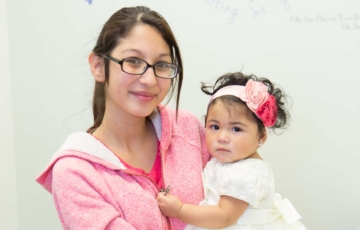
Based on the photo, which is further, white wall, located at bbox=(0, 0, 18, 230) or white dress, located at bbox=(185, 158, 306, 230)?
white wall, located at bbox=(0, 0, 18, 230)

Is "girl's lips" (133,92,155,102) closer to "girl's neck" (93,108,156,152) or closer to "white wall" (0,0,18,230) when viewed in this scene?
"girl's neck" (93,108,156,152)

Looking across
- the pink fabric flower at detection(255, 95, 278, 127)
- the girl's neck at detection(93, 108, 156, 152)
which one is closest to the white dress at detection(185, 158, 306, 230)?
the pink fabric flower at detection(255, 95, 278, 127)

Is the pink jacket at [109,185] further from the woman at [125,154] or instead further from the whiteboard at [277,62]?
the whiteboard at [277,62]

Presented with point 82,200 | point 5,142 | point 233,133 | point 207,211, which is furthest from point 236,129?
point 5,142

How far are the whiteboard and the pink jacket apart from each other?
1.67 ft

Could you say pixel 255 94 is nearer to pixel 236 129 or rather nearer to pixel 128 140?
pixel 236 129

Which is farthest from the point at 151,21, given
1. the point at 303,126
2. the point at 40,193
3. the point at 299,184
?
the point at 40,193

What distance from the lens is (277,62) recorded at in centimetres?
152

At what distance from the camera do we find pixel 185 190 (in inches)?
45.0

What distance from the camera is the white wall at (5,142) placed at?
1.74 metres

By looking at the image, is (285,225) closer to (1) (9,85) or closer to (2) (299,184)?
(2) (299,184)

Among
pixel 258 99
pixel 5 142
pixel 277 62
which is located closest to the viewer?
pixel 258 99

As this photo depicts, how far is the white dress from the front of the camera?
3.47 ft

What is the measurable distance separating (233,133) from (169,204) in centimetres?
27
